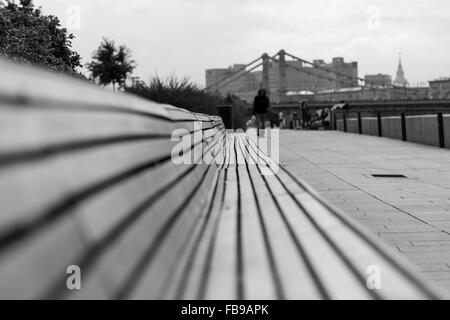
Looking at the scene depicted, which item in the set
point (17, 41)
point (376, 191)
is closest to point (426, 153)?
point (376, 191)

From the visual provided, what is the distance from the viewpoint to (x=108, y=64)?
1670 inches

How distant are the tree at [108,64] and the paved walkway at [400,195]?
33.7 meters

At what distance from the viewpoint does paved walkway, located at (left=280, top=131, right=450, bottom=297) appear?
139 inches

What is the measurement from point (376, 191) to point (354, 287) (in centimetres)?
482

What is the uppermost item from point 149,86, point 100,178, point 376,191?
point 149,86

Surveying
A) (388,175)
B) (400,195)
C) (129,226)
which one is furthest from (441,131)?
(129,226)

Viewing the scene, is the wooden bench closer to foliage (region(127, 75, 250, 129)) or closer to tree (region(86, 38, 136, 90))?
foliage (region(127, 75, 250, 129))

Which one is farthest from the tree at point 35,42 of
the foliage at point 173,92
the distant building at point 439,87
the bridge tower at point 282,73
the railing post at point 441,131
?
the distant building at point 439,87

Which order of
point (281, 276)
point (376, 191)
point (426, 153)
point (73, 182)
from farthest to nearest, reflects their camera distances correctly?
point (426, 153)
point (376, 191)
point (281, 276)
point (73, 182)

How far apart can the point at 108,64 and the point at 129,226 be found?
42334mm

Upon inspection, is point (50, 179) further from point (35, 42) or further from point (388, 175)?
point (35, 42)

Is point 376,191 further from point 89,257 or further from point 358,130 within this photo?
point 358,130

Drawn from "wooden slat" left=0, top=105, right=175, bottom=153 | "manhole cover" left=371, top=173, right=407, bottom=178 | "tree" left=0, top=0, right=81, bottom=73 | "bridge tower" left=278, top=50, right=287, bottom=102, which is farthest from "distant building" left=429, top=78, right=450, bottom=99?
"wooden slat" left=0, top=105, right=175, bottom=153
